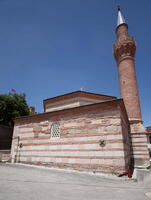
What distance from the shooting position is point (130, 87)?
1380 centimetres

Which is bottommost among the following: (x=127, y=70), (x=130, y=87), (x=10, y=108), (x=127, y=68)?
(x=10, y=108)

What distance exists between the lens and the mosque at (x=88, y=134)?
8055mm

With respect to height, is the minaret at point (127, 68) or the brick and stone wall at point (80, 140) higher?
the minaret at point (127, 68)

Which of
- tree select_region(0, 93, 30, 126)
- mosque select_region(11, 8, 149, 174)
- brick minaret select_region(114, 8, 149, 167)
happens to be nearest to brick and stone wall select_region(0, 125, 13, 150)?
tree select_region(0, 93, 30, 126)

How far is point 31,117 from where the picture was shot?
38.0 ft

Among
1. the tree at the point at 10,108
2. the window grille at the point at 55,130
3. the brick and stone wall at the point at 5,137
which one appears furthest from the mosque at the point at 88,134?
the brick and stone wall at the point at 5,137

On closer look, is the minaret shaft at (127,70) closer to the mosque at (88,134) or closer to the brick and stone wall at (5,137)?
the mosque at (88,134)

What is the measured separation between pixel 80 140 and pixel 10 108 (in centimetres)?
1518

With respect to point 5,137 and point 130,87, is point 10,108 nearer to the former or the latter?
point 5,137

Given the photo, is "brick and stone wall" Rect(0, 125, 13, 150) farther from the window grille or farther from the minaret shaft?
the minaret shaft

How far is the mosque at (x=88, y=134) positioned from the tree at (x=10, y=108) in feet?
28.7

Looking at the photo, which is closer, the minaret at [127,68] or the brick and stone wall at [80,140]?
the brick and stone wall at [80,140]

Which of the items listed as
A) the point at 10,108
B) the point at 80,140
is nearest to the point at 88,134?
the point at 80,140

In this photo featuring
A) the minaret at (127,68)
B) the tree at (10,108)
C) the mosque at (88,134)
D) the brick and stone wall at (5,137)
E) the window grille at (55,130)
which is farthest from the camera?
the tree at (10,108)
